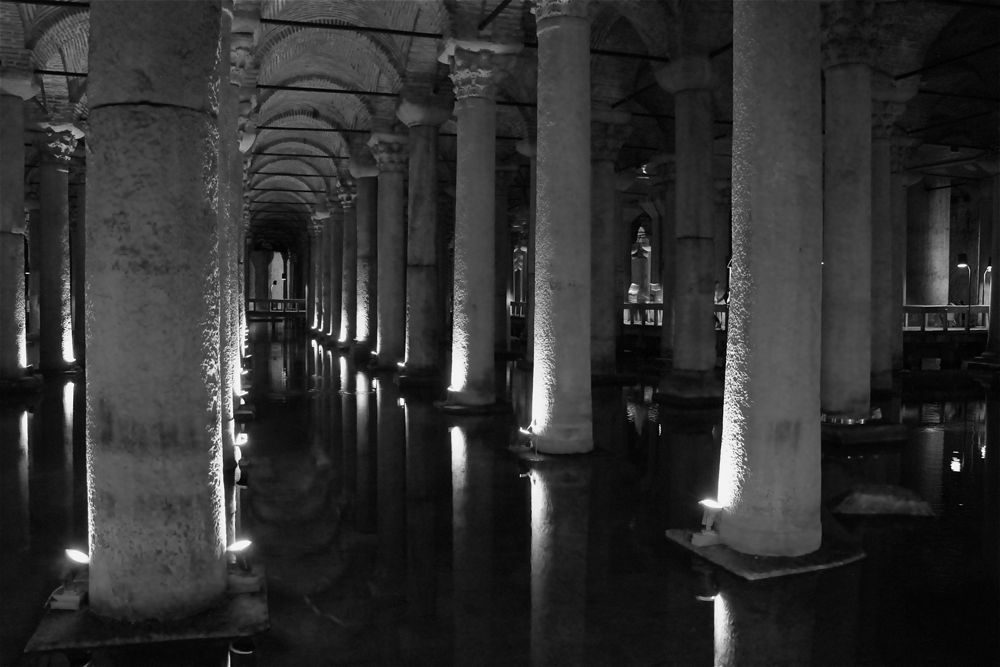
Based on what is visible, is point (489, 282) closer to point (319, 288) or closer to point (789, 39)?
point (789, 39)

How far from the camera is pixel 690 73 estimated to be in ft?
41.5

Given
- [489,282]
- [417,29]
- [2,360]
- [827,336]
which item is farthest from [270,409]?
[827,336]

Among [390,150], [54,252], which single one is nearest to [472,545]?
[390,150]

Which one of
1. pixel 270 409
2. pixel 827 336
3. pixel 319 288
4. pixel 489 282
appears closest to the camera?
pixel 827 336

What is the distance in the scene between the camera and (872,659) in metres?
3.87

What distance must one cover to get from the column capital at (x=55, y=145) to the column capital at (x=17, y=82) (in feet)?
9.42

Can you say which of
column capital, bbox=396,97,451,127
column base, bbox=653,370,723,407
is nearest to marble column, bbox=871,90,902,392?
column base, bbox=653,370,723,407

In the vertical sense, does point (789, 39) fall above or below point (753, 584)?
above

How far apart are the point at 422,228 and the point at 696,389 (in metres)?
5.53

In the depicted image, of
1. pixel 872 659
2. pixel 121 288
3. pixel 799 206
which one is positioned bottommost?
pixel 872 659

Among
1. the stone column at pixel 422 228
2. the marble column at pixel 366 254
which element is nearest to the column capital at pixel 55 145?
the marble column at pixel 366 254

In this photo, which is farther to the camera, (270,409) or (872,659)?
(270,409)

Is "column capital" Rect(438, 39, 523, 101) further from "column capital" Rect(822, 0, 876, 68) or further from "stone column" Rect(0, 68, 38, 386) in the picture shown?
"stone column" Rect(0, 68, 38, 386)

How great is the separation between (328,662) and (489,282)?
803 centimetres
